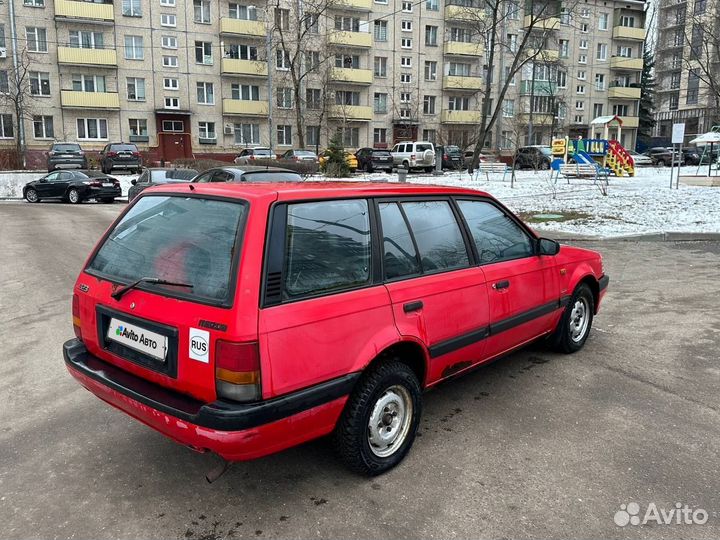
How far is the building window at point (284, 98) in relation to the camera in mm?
46763

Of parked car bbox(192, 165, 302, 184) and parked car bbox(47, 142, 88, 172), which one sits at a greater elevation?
parked car bbox(47, 142, 88, 172)

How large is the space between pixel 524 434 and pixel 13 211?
20.2m

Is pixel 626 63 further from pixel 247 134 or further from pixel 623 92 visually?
pixel 247 134

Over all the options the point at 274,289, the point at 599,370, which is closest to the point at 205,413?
the point at 274,289

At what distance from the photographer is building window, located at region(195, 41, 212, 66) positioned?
4391 centimetres

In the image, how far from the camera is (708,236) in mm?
11969

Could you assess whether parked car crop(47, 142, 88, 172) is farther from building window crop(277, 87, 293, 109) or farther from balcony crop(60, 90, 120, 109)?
building window crop(277, 87, 293, 109)

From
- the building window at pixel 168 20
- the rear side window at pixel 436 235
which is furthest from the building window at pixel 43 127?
the rear side window at pixel 436 235

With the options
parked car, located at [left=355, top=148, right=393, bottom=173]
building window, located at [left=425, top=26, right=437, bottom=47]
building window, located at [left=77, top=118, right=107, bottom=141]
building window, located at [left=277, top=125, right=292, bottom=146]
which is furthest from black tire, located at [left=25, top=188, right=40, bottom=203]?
building window, located at [left=425, top=26, right=437, bottom=47]

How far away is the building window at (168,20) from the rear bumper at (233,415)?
45.6 m

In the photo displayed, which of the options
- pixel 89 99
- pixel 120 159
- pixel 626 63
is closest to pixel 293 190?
pixel 120 159

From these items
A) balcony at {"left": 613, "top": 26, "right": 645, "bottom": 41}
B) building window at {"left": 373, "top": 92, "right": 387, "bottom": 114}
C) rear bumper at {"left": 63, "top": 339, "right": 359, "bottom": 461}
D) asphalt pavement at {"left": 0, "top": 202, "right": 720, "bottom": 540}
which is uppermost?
balcony at {"left": 613, "top": 26, "right": 645, "bottom": 41}

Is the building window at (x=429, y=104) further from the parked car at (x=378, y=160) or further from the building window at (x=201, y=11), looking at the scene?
the building window at (x=201, y=11)

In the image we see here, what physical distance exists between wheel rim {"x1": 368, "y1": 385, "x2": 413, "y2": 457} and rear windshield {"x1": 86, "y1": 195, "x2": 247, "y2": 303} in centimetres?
111
